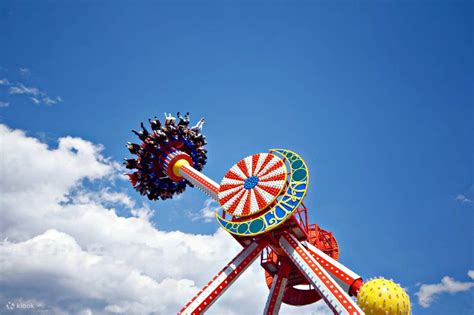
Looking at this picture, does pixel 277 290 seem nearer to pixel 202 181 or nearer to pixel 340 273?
pixel 340 273

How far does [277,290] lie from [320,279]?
15.2 ft

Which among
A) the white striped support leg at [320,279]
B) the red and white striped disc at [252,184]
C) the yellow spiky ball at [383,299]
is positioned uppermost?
the red and white striped disc at [252,184]

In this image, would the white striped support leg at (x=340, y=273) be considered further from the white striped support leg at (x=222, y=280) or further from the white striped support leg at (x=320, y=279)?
the white striped support leg at (x=222, y=280)

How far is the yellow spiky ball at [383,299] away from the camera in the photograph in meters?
16.8

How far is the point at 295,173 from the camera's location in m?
25.9

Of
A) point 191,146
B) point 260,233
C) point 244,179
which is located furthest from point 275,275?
point 191,146

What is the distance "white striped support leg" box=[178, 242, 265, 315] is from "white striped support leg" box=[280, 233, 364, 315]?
2018 millimetres

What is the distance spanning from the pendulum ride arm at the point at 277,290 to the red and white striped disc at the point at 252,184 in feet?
12.8

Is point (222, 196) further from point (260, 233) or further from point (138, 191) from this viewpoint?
point (138, 191)

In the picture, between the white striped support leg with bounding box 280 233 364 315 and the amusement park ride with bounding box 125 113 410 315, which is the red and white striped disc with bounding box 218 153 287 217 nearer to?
the amusement park ride with bounding box 125 113 410 315

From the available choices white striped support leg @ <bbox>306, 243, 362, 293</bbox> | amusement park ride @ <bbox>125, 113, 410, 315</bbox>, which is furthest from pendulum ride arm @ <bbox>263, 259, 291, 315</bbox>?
white striped support leg @ <bbox>306, 243, 362, 293</bbox>

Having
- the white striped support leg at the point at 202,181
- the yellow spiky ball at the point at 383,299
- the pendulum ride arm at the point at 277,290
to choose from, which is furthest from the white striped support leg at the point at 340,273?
the white striped support leg at the point at 202,181

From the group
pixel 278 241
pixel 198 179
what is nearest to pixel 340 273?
pixel 278 241

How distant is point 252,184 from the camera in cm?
2711
